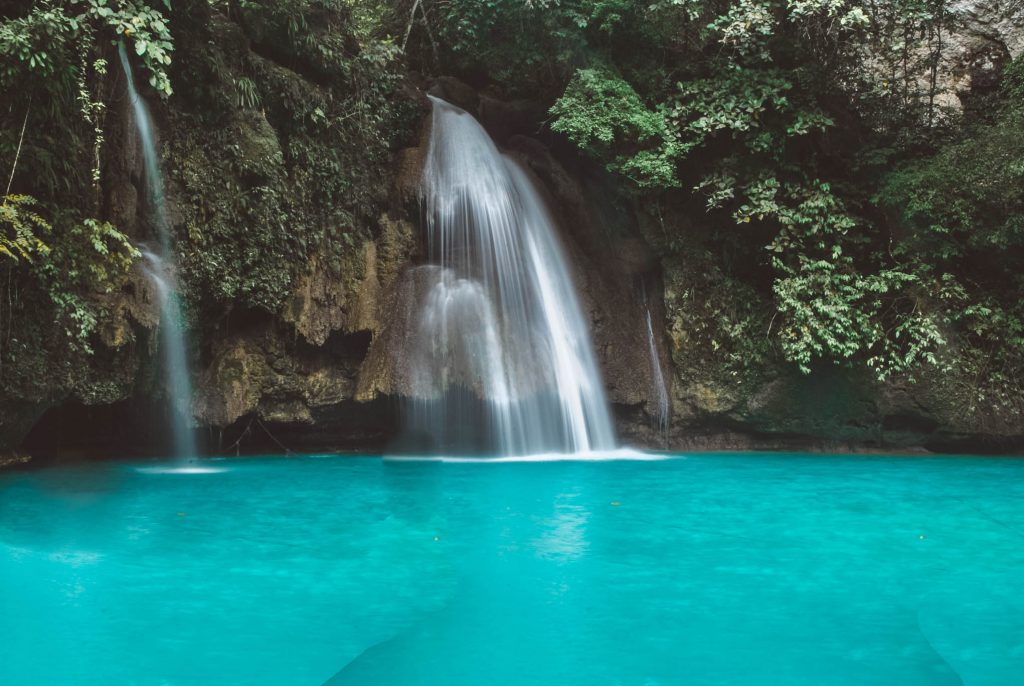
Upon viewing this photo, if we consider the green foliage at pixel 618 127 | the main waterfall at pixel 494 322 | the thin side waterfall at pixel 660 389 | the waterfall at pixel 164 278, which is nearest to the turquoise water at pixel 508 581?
the waterfall at pixel 164 278

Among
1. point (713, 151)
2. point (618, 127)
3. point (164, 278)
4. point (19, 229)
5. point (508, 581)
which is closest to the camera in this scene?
point (508, 581)

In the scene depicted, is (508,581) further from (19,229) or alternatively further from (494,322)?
(494,322)

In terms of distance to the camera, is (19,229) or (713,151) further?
(713,151)

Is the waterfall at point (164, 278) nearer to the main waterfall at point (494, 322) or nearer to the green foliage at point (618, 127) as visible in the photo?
the main waterfall at point (494, 322)

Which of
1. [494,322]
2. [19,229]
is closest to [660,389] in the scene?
[494,322]

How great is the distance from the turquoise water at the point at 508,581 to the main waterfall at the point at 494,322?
1955mm

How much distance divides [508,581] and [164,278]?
21.5 ft

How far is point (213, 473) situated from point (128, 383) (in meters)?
1.47

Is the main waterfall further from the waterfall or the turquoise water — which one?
the waterfall

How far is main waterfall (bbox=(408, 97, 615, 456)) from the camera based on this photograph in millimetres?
11008

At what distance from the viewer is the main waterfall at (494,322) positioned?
1101 centimetres

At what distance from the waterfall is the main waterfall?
2.88m

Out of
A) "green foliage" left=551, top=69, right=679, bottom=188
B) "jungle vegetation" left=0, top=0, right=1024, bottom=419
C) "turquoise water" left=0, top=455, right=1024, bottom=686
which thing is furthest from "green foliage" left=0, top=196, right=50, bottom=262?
"green foliage" left=551, top=69, right=679, bottom=188

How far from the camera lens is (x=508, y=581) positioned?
5422mm
